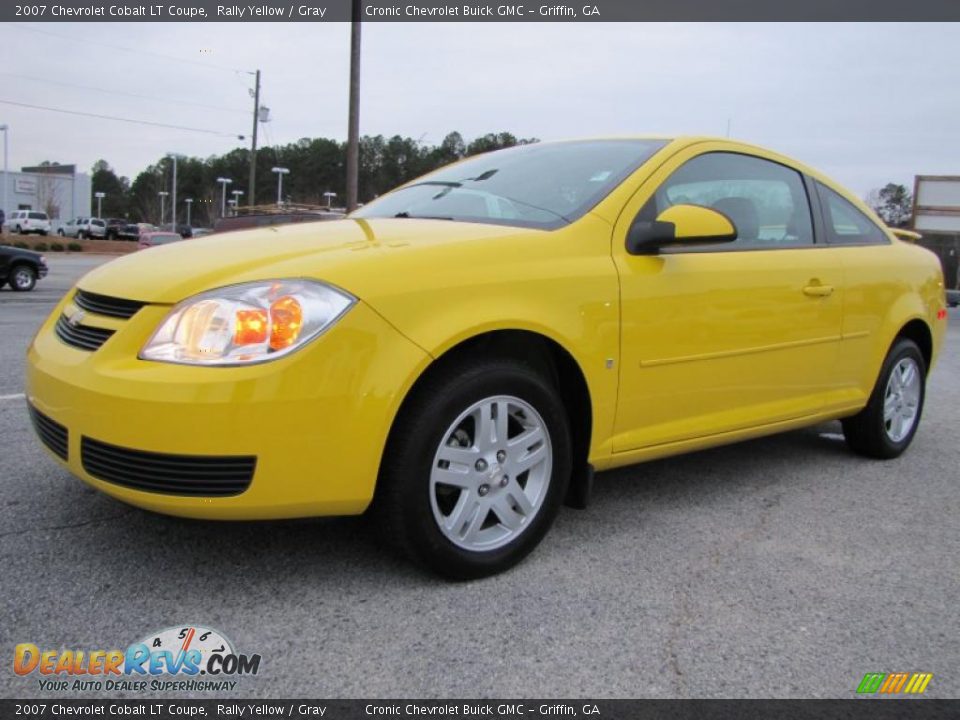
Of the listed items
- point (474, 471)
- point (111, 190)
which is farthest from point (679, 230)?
point (111, 190)

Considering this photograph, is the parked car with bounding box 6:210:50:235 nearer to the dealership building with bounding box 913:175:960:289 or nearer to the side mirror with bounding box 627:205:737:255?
the dealership building with bounding box 913:175:960:289

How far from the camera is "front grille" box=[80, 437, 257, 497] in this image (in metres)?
2.21

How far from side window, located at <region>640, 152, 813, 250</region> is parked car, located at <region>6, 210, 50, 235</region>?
5934cm

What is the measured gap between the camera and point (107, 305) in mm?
2535

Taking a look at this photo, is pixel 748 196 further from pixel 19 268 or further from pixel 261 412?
pixel 19 268

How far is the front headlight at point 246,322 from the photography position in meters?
2.24

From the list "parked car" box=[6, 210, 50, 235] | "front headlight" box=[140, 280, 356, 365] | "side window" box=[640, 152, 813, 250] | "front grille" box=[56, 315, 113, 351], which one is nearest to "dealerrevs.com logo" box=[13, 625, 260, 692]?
"front headlight" box=[140, 280, 356, 365]

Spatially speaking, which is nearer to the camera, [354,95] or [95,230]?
[354,95]

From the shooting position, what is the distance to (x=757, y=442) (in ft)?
15.3

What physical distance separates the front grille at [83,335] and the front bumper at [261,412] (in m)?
0.06

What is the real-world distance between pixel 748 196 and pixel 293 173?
236 feet

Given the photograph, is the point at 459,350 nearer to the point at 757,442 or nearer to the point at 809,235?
A: the point at 809,235

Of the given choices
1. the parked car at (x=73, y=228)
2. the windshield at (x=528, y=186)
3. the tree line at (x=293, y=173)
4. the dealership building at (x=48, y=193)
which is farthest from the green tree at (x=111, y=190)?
the windshield at (x=528, y=186)
